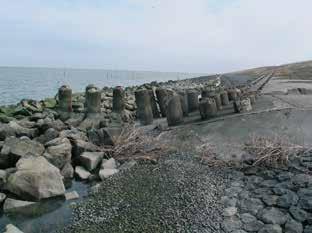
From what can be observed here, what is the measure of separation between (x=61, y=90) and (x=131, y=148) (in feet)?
17.5

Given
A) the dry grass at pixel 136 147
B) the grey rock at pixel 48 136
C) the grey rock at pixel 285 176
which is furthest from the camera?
the grey rock at pixel 48 136

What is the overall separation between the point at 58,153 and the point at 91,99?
499 cm

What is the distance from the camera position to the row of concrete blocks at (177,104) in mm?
11461

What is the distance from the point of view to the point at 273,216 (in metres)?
5.28

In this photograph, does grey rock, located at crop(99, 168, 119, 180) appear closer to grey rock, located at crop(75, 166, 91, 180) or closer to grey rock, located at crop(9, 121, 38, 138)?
grey rock, located at crop(75, 166, 91, 180)

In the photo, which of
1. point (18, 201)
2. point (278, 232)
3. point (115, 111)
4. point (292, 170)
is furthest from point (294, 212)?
point (115, 111)

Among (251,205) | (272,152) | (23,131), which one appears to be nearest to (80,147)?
(23,131)

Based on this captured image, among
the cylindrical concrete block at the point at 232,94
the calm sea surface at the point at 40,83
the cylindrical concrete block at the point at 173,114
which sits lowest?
the calm sea surface at the point at 40,83

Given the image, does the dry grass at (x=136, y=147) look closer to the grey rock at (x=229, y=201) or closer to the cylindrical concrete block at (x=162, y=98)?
the grey rock at (x=229, y=201)

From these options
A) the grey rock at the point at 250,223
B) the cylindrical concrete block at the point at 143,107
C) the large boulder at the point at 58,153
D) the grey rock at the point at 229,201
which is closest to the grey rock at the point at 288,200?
the grey rock at the point at 250,223

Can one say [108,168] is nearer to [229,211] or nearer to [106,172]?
[106,172]

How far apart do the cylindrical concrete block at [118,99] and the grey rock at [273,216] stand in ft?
28.1

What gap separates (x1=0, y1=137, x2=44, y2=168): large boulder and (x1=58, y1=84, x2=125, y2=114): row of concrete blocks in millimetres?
4741

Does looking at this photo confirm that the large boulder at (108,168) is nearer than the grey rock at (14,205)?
No
